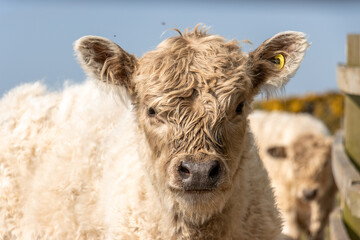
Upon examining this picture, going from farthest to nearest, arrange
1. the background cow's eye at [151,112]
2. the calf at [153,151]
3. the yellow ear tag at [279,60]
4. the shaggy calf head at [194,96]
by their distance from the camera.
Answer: the yellow ear tag at [279,60] → the background cow's eye at [151,112] → the calf at [153,151] → the shaggy calf head at [194,96]

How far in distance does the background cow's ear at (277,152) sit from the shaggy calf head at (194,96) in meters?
5.60

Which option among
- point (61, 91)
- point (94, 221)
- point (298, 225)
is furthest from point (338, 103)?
point (94, 221)

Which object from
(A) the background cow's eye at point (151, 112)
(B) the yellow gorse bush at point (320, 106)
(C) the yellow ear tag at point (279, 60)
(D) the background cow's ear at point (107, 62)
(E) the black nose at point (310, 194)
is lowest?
(E) the black nose at point (310, 194)

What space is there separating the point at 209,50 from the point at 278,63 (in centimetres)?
63

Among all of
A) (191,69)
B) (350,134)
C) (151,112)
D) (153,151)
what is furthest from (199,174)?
(350,134)

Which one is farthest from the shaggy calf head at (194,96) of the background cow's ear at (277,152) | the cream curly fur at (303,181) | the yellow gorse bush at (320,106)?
the yellow gorse bush at (320,106)

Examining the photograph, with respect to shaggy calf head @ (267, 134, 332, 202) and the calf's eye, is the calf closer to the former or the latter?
the calf's eye

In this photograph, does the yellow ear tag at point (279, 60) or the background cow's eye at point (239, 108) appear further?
the yellow ear tag at point (279, 60)

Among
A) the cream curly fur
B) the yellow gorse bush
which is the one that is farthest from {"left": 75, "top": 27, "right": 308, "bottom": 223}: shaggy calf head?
the yellow gorse bush

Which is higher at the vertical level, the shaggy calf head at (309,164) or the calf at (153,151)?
the calf at (153,151)

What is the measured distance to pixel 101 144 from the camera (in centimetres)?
531

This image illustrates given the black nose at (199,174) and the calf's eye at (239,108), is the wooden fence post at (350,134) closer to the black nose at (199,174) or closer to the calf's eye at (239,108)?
the calf's eye at (239,108)

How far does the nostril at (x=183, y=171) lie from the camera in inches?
161

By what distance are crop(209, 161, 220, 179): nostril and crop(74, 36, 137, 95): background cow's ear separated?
3.66 ft
